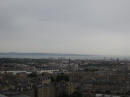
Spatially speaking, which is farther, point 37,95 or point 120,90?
point 120,90

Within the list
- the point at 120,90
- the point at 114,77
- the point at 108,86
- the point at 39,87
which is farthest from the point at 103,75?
the point at 39,87

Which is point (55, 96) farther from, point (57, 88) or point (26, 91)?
point (26, 91)

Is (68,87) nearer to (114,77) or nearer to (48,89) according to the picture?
(48,89)

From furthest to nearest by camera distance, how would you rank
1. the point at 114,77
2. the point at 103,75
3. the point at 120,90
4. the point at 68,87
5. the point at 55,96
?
the point at 103,75
the point at 114,77
the point at 120,90
the point at 68,87
the point at 55,96

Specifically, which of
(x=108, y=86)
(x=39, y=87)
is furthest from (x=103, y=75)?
(x=39, y=87)

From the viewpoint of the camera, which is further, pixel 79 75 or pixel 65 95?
pixel 79 75

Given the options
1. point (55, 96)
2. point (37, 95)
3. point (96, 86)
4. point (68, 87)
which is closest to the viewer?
point (37, 95)

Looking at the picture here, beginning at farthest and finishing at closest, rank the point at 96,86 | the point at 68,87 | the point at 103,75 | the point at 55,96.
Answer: the point at 103,75
the point at 96,86
the point at 68,87
the point at 55,96

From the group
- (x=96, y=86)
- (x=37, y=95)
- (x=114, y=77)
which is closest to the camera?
(x=37, y=95)
